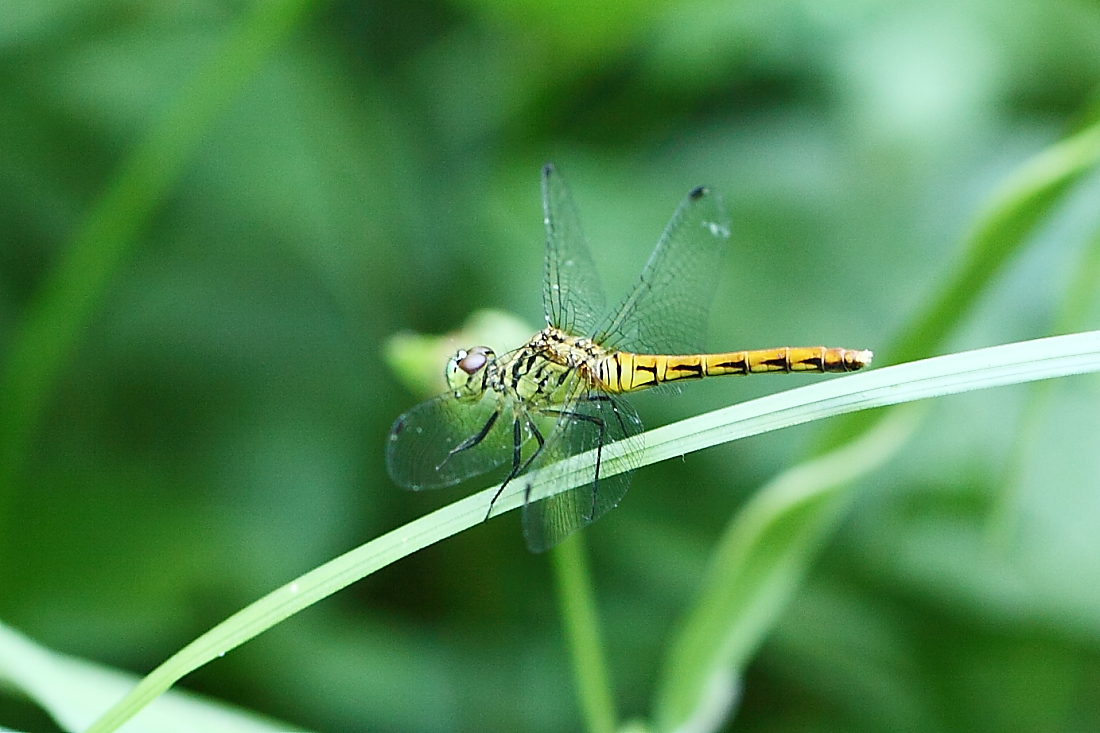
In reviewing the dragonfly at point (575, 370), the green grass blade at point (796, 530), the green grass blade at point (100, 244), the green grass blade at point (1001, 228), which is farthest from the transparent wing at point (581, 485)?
the green grass blade at point (100, 244)

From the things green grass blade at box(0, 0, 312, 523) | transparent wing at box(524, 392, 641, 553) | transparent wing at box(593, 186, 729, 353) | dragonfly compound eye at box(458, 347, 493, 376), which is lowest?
transparent wing at box(524, 392, 641, 553)

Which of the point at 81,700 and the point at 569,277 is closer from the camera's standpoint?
the point at 81,700

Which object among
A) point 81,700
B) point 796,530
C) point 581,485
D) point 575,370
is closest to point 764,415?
point 581,485

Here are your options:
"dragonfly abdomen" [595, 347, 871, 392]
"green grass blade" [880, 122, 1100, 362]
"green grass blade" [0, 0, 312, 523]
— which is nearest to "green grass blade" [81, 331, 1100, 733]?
"green grass blade" [880, 122, 1100, 362]

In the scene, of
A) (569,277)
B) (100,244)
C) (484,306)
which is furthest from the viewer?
(484,306)

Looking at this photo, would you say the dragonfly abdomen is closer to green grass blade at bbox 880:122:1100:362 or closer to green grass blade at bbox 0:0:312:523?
green grass blade at bbox 880:122:1100:362

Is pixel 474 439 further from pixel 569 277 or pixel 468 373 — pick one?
pixel 569 277
